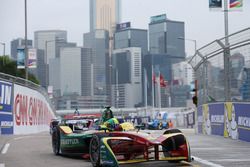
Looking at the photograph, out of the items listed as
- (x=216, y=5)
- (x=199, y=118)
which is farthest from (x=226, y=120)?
(x=216, y=5)

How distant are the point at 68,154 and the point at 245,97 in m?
7.03

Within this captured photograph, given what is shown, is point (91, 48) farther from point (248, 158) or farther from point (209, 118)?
point (248, 158)

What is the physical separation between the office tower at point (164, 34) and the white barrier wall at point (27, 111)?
4651 inches

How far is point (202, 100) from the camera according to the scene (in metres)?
24.3

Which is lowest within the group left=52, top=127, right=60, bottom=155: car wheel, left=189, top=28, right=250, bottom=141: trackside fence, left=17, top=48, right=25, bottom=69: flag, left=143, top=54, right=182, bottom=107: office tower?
left=52, top=127, right=60, bottom=155: car wheel

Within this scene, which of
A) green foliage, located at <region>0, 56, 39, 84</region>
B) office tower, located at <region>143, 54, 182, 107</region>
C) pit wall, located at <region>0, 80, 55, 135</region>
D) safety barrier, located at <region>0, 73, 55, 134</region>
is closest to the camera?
pit wall, located at <region>0, 80, 55, 135</region>

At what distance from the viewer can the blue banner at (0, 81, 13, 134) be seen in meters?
26.0

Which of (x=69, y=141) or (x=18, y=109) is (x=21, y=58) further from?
(x=69, y=141)

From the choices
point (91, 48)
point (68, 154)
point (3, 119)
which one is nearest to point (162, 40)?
point (91, 48)

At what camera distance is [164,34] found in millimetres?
160125

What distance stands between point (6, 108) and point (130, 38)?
13284 centimetres

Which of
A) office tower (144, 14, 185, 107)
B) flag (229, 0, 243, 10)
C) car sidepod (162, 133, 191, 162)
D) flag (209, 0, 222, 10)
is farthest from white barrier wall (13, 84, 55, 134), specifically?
office tower (144, 14, 185, 107)

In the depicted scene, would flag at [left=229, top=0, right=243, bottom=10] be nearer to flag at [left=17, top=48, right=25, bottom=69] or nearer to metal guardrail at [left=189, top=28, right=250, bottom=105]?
metal guardrail at [left=189, top=28, right=250, bottom=105]

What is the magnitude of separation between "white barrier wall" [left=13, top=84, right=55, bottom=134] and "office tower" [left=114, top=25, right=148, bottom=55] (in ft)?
375
